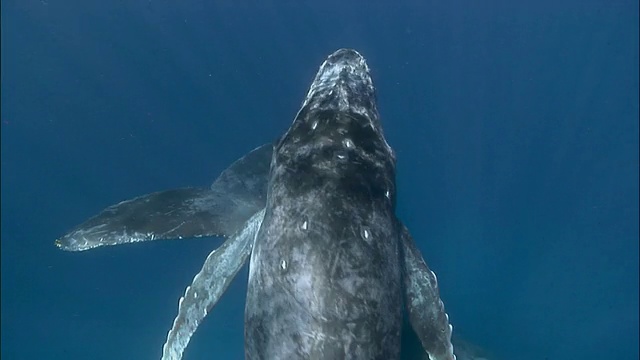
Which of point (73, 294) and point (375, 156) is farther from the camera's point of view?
point (73, 294)

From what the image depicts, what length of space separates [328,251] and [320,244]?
144mm

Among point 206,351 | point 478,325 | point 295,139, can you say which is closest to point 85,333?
point 206,351

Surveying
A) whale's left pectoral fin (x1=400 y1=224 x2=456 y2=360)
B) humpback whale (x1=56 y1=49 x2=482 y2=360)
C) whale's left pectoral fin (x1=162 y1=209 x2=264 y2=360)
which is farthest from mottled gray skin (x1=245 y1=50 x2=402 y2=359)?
whale's left pectoral fin (x1=162 y1=209 x2=264 y2=360)

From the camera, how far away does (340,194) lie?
7.41 metres

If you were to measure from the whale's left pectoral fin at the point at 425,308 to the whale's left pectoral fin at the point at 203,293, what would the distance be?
2431 mm

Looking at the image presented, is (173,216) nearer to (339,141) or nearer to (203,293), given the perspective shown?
(203,293)

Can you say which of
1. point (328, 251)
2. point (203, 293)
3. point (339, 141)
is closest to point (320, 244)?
point (328, 251)

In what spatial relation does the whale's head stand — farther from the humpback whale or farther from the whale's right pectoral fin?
the whale's right pectoral fin

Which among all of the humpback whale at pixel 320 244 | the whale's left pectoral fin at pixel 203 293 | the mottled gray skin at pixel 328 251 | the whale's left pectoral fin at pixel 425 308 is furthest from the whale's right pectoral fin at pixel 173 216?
the whale's left pectoral fin at pixel 425 308

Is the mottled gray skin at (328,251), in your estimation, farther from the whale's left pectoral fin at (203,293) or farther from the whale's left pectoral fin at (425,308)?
the whale's left pectoral fin at (203,293)

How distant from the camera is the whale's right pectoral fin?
29.3 feet

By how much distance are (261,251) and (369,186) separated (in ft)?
5.78

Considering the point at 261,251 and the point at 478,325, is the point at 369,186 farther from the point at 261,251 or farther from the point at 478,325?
the point at 478,325

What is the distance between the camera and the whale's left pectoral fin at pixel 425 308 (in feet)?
A: 25.0
